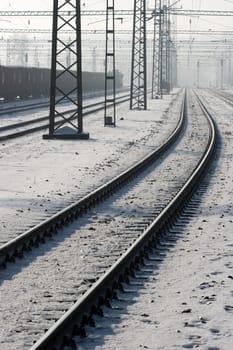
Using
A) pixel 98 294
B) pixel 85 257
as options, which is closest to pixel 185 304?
pixel 98 294

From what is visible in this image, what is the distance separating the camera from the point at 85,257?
9.31m

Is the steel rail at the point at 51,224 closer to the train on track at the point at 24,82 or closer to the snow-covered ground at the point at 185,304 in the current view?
the snow-covered ground at the point at 185,304

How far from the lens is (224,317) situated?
22.7 feet

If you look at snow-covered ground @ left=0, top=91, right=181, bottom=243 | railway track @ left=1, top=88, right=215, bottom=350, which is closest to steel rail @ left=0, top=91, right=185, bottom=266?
railway track @ left=1, top=88, right=215, bottom=350

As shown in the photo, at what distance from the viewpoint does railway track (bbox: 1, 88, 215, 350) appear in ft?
21.5

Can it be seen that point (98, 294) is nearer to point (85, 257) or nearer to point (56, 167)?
point (85, 257)

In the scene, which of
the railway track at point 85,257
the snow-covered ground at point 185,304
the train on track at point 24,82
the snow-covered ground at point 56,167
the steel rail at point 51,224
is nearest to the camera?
the snow-covered ground at point 185,304

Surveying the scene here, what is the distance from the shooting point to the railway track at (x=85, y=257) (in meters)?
6.55

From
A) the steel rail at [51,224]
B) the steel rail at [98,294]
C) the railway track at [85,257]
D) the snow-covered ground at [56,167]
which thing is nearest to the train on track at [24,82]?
the snow-covered ground at [56,167]

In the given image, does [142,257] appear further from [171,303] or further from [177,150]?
[177,150]

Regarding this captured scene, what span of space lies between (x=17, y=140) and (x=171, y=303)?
19.7 metres

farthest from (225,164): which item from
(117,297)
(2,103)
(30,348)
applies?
(2,103)

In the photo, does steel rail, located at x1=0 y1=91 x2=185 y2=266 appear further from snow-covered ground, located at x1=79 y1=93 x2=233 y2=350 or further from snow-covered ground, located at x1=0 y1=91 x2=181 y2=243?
snow-covered ground, located at x1=79 y1=93 x2=233 y2=350

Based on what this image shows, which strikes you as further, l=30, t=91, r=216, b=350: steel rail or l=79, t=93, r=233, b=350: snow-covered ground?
l=79, t=93, r=233, b=350: snow-covered ground
